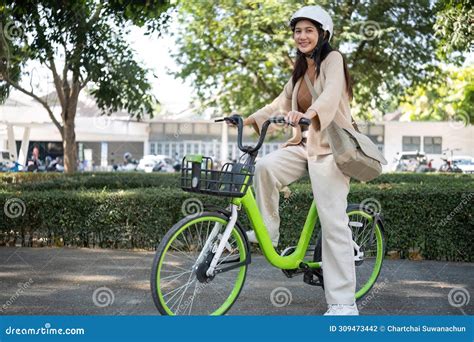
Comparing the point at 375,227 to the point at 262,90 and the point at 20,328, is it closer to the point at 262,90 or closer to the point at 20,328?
the point at 20,328

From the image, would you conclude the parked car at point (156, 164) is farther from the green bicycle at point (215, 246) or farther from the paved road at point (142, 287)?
the green bicycle at point (215, 246)

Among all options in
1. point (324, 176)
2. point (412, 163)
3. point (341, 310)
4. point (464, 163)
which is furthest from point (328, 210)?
point (412, 163)

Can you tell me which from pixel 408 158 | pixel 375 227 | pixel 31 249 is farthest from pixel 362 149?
pixel 408 158

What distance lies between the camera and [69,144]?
50.6 ft

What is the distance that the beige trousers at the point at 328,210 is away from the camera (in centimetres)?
404

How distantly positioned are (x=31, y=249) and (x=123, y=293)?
2857 millimetres

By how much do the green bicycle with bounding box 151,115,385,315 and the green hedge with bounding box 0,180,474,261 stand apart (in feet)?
10.2

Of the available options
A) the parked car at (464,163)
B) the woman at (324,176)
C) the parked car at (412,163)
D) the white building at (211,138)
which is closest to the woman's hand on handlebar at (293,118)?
the woman at (324,176)

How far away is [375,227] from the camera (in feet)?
15.9

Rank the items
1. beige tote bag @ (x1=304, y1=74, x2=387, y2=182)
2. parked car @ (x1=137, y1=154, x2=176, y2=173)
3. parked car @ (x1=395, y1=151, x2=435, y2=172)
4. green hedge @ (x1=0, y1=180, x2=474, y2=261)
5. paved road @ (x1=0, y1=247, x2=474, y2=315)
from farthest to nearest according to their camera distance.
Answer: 1. parked car @ (x1=137, y1=154, x2=176, y2=173)
2. parked car @ (x1=395, y1=151, x2=435, y2=172)
3. green hedge @ (x1=0, y1=180, x2=474, y2=261)
4. paved road @ (x1=0, y1=247, x2=474, y2=315)
5. beige tote bag @ (x1=304, y1=74, x2=387, y2=182)

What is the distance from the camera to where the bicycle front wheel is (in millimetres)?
3553

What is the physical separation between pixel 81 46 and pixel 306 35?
8022 millimetres

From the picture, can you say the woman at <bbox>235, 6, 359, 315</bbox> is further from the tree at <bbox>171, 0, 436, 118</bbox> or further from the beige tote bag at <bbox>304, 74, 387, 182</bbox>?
the tree at <bbox>171, 0, 436, 118</bbox>

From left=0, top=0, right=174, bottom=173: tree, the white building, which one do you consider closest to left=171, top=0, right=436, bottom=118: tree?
left=0, top=0, right=174, bottom=173: tree
